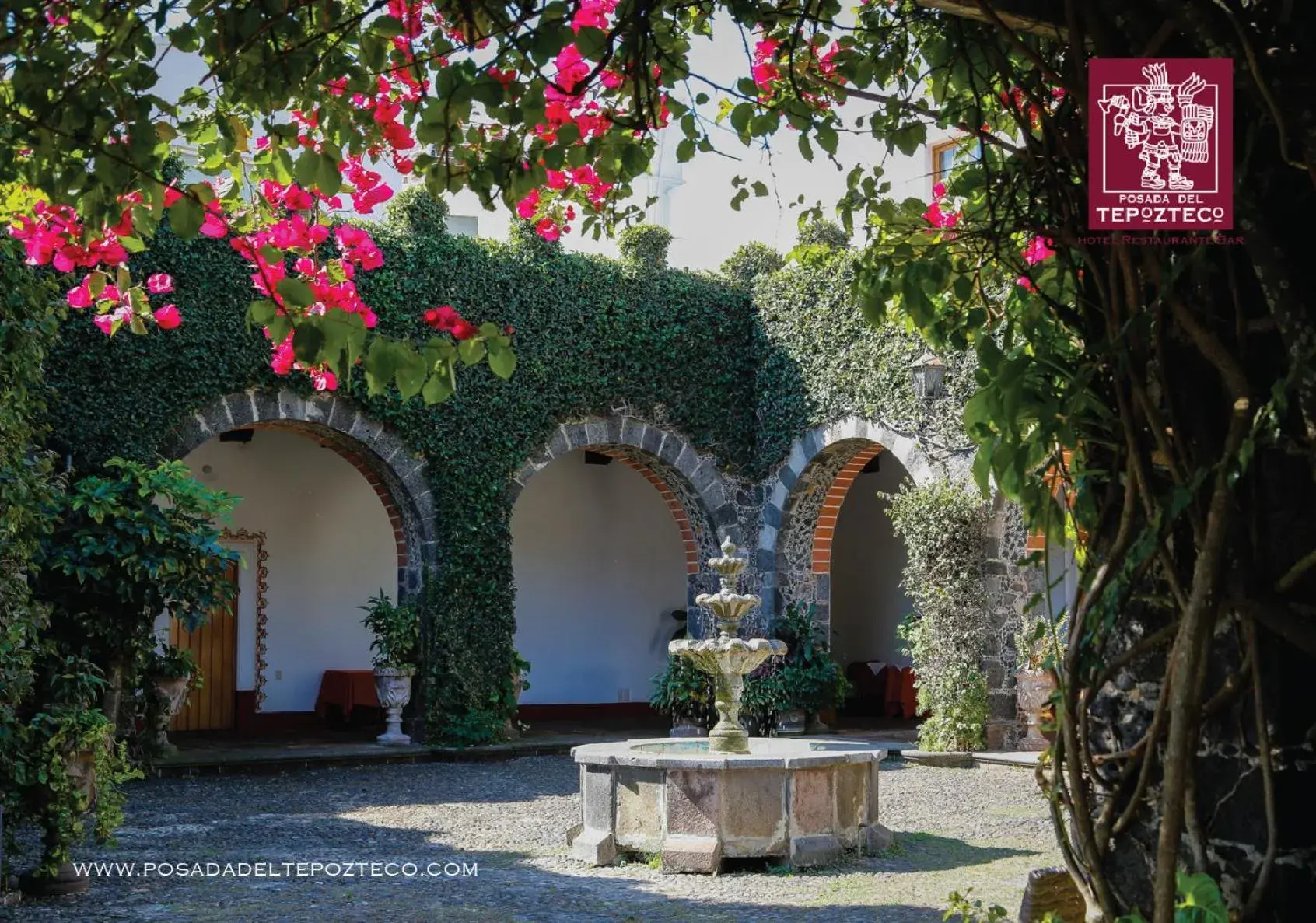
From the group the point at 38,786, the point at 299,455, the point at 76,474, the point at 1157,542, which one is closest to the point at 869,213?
the point at 1157,542

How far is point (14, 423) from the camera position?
517 centimetres

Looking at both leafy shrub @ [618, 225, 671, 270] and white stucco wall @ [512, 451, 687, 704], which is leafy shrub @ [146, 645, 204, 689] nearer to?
white stucco wall @ [512, 451, 687, 704]

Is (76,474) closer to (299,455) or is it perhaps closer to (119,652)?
(119,652)

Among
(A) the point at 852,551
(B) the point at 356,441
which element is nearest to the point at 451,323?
(B) the point at 356,441

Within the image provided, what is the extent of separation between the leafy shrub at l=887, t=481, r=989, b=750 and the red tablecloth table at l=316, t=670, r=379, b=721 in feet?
17.0

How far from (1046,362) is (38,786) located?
14.4 feet

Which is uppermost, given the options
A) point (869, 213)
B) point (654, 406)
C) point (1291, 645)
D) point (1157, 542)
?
point (654, 406)

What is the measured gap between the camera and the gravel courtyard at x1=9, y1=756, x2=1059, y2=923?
541 cm

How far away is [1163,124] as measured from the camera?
2109 mm

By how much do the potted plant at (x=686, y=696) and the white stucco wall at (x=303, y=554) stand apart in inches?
128

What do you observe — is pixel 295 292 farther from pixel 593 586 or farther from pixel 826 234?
pixel 593 586

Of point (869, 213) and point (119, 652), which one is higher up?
point (869, 213)

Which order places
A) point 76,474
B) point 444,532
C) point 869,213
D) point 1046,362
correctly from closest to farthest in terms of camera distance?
point 1046,362 < point 869,213 < point 76,474 < point 444,532

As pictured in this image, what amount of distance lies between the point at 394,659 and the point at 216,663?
104 inches
